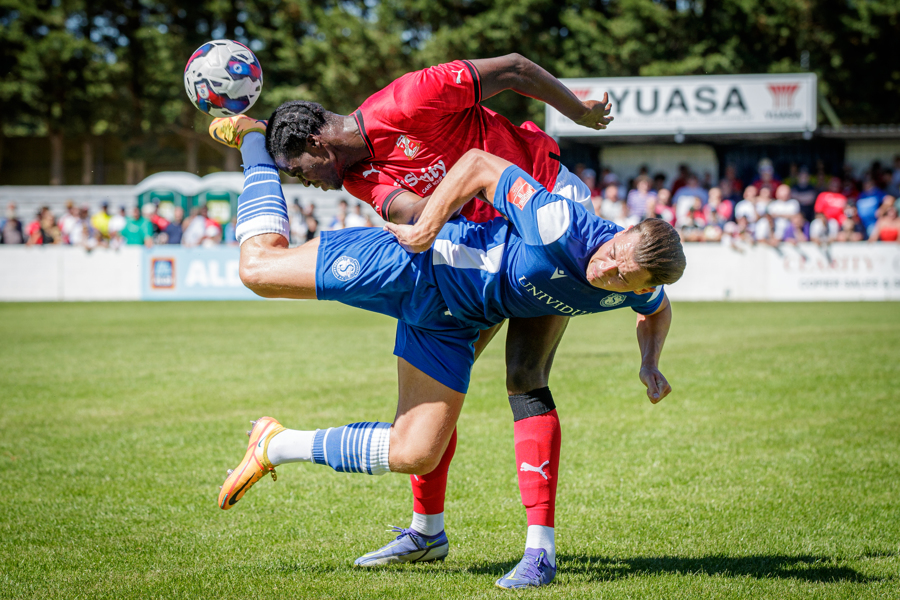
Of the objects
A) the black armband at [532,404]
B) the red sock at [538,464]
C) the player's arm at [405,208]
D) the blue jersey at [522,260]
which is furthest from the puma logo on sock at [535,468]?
the player's arm at [405,208]

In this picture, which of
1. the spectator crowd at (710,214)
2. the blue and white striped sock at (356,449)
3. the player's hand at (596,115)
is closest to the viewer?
the blue and white striped sock at (356,449)

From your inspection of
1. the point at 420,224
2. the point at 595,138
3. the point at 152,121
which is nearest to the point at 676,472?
the point at 420,224

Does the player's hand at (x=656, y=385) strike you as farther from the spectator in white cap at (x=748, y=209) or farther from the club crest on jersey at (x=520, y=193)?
the spectator in white cap at (x=748, y=209)

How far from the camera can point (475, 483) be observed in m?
5.18

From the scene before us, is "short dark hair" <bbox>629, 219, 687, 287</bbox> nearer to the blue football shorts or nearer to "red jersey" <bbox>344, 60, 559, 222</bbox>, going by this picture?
the blue football shorts

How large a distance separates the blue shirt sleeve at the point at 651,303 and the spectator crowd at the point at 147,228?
1655cm

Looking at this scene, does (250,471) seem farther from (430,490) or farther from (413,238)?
(413,238)

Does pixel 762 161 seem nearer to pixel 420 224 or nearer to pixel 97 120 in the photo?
pixel 420 224

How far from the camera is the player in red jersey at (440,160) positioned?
3684 mm

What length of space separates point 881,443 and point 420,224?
→ 14.4ft

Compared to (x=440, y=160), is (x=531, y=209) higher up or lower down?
lower down

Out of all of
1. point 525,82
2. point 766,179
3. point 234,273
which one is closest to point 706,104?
point 766,179

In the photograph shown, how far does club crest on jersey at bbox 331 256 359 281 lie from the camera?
3.39 meters

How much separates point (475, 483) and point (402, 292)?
2.08 m
